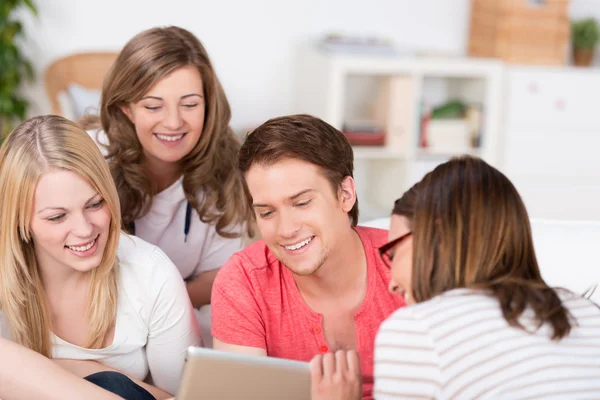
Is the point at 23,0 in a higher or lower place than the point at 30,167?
higher

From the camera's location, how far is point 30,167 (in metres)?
1.51

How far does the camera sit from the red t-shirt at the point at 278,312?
1.55 m

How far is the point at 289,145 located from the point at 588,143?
9.39ft

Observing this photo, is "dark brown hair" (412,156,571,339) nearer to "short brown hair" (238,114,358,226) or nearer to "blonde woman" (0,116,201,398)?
"short brown hair" (238,114,358,226)

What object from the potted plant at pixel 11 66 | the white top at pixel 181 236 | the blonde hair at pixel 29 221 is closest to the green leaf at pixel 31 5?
the potted plant at pixel 11 66

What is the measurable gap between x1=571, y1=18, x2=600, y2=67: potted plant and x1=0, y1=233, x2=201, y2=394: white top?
3.11m

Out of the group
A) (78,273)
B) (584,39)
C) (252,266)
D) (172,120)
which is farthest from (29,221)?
(584,39)

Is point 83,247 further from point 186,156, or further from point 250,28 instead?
point 250,28

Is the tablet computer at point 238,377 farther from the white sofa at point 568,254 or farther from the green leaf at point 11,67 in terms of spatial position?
the green leaf at point 11,67

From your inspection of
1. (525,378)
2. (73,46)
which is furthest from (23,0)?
(525,378)

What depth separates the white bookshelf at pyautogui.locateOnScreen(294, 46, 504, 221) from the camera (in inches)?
145

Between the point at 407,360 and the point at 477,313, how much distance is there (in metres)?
0.12

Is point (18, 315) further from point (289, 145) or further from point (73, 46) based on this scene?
point (73, 46)

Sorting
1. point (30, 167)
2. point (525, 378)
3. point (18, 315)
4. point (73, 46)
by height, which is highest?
point (73, 46)
